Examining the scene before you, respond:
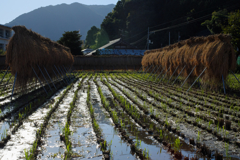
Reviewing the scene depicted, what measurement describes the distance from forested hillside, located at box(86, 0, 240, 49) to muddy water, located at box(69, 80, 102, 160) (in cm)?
3623

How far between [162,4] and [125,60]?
2714 centimetres

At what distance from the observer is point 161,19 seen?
48.0m

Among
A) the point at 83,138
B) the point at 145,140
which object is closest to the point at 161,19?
the point at 145,140

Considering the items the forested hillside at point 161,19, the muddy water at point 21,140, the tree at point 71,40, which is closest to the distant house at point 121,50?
the tree at point 71,40

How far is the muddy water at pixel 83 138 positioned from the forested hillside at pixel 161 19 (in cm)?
3623

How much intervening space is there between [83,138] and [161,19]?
47.9m

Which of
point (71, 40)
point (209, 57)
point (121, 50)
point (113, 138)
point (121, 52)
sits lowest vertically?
point (113, 138)

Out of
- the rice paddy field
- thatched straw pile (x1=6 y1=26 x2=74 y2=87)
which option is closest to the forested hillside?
thatched straw pile (x1=6 y1=26 x2=74 y2=87)

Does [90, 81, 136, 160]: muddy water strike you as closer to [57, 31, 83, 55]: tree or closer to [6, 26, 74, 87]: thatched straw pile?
[6, 26, 74, 87]: thatched straw pile

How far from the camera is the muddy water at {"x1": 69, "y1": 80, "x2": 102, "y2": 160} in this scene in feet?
9.93

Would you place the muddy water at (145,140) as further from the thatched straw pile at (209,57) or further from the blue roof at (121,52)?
the blue roof at (121,52)

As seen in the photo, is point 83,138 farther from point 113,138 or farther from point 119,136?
point 119,136

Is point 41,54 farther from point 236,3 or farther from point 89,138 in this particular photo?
point 236,3

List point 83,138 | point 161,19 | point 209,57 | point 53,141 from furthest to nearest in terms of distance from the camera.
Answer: point 161,19 → point 209,57 → point 83,138 → point 53,141
